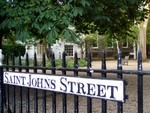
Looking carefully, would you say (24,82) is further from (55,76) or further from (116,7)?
(116,7)

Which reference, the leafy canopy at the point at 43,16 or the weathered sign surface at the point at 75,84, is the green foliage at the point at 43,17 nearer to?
the leafy canopy at the point at 43,16

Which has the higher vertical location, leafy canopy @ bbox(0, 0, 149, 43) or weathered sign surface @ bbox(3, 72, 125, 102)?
leafy canopy @ bbox(0, 0, 149, 43)

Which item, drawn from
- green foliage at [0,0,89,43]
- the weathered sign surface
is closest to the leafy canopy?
green foliage at [0,0,89,43]

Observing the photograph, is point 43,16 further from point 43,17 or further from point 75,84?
point 75,84

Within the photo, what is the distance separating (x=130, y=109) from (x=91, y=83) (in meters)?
5.13

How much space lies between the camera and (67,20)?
7.35 m

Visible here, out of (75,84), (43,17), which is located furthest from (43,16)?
(75,84)

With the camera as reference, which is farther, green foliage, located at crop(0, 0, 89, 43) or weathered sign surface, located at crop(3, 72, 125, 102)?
green foliage, located at crop(0, 0, 89, 43)

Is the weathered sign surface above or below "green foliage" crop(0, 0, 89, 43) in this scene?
below

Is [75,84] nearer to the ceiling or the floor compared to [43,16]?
nearer to the floor

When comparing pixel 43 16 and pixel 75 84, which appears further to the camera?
pixel 43 16

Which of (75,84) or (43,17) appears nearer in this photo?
(75,84)

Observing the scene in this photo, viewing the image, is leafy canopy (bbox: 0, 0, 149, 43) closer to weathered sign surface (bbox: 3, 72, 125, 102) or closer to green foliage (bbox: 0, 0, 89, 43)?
green foliage (bbox: 0, 0, 89, 43)

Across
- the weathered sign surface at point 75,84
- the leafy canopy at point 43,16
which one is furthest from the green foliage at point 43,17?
the weathered sign surface at point 75,84
